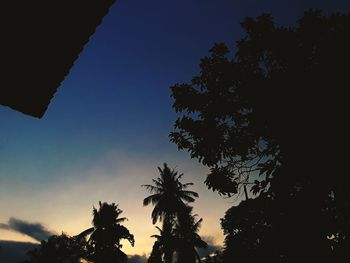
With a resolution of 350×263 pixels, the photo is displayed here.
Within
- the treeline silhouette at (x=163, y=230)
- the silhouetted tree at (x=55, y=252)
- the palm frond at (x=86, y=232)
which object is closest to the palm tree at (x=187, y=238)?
the treeline silhouette at (x=163, y=230)

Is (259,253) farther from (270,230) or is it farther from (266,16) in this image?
(266,16)

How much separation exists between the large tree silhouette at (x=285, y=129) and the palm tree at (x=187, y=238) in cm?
2424

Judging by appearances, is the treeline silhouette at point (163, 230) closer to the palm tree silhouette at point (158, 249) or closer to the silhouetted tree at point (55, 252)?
the palm tree silhouette at point (158, 249)

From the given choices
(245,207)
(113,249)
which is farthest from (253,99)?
(113,249)

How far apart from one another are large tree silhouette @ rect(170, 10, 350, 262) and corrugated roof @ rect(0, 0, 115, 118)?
257 inches

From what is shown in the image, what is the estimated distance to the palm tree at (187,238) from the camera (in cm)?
3322

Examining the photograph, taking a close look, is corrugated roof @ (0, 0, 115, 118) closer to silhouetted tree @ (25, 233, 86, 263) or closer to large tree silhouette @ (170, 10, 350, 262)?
large tree silhouette @ (170, 10, 350, 262)

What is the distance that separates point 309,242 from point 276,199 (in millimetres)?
1263

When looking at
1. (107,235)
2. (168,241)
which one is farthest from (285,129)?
(107,235)

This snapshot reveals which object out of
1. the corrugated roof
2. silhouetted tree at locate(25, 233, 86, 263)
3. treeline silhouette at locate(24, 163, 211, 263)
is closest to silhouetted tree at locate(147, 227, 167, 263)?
treeline silhouette at locate(24, 163, 211, 263)

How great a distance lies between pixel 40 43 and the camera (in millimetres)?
2416

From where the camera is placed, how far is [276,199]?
8078 mm

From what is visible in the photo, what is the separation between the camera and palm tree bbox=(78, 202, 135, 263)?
36531mm

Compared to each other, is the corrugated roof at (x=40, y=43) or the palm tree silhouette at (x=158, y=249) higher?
the palm tree silhouette at (x=158, y=249)
